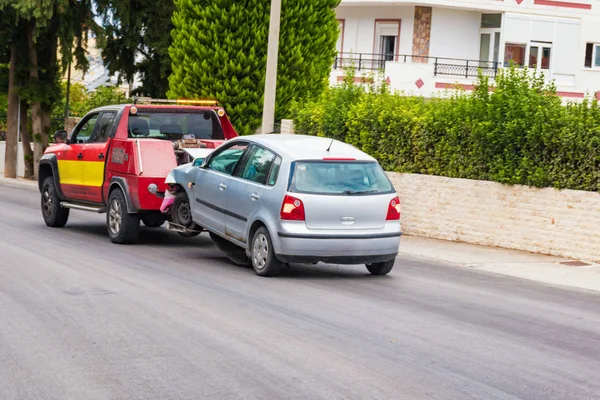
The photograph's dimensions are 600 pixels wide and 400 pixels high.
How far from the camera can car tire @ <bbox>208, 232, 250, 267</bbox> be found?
14.9 metres

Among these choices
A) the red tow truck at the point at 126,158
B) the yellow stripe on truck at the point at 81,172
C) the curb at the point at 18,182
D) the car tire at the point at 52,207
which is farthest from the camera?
the curb at the point at 18,182

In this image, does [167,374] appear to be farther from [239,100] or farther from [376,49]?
[376,49]

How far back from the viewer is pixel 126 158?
1616 cm

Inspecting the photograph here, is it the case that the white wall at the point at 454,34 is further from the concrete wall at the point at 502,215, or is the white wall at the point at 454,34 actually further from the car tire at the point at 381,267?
the car tire at the point at 381,267

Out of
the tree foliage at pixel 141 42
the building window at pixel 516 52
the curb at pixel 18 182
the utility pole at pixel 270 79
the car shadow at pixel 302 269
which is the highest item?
the building window at pixel 516 52

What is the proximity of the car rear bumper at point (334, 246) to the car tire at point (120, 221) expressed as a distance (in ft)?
12.2

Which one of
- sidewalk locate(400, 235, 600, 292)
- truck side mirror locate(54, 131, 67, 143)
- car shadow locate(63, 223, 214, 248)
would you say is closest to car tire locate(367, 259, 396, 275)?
sidewalk locate(400, 235, 600, 292)

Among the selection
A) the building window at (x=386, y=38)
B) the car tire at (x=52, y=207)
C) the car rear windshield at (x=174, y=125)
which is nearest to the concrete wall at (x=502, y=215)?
the car rear windshield at (x=174, y=125)

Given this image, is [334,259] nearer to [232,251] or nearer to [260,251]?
[260,251]

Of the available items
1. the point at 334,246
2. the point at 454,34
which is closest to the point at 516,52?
the point at 454,34

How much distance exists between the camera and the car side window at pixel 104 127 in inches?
681

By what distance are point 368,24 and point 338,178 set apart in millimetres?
32304

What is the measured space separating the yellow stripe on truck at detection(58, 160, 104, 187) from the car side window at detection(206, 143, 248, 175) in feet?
8.64

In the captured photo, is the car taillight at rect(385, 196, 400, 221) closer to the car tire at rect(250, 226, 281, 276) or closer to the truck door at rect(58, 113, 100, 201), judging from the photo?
the car tire at rect(250, 226, 281, 276)
